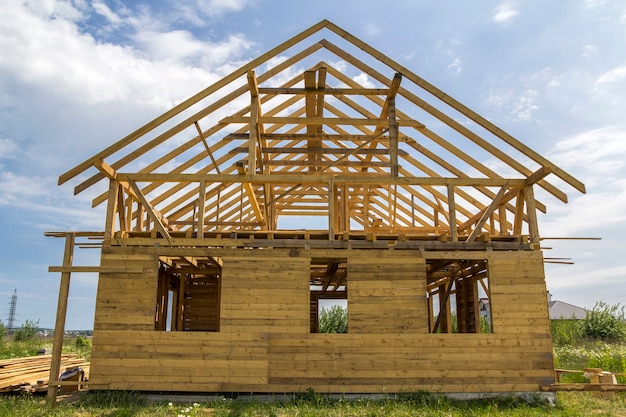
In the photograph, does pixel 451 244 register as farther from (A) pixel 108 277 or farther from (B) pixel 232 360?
(A) pixel 108 277

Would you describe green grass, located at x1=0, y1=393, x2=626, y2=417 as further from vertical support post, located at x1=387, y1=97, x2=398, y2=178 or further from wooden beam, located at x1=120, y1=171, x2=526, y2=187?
vertical support post, located at x1=387, y1=97, x2=398, y2=178

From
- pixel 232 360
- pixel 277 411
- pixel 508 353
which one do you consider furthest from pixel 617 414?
pixel 232 360

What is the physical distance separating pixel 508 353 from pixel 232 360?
676 centimetres

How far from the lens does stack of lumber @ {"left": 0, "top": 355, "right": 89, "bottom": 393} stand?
1338 centimetres

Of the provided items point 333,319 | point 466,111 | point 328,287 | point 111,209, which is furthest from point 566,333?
point 111,209

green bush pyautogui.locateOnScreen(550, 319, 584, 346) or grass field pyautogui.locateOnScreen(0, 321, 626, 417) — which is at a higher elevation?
green bush pyautogui.locateOnScreen(550, 319, 584, 346)

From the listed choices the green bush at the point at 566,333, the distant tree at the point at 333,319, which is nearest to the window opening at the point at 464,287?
the distant tree at the point at 333,319

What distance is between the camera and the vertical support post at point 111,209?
13446 mm

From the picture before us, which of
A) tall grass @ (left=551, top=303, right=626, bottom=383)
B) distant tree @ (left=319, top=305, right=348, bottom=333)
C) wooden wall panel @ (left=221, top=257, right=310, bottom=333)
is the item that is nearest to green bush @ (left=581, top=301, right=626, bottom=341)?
tall grass @ (left=551, top=303, right=626, bottom=383)

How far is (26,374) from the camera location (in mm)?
14789

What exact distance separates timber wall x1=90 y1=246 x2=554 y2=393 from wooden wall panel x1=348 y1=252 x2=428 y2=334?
0.08 feet

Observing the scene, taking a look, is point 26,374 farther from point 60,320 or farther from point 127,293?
point 127,293

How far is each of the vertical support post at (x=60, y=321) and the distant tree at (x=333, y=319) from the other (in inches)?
710

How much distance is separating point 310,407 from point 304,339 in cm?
172
